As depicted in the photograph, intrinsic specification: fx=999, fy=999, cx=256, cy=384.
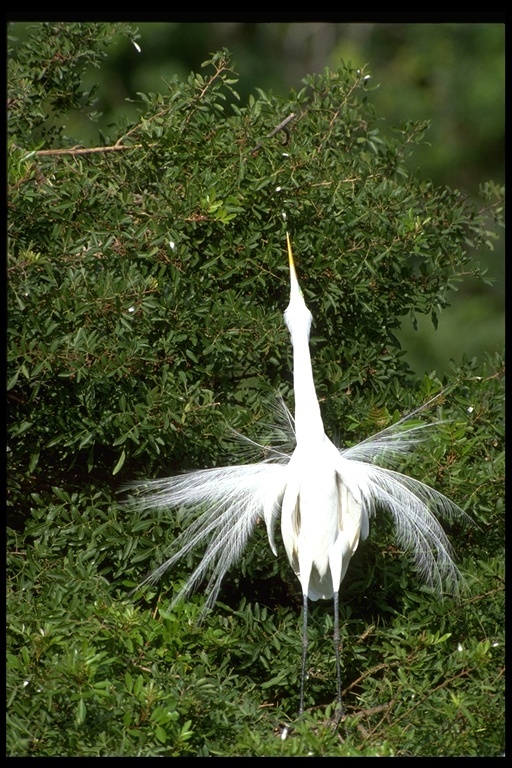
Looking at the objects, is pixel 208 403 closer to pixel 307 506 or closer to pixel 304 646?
pixel 307 506

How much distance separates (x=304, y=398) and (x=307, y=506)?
0.24m

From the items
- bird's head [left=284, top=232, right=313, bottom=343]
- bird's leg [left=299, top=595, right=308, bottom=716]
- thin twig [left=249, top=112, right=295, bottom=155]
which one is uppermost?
thin twig [left=249, top=112, right=295, bottom=155]

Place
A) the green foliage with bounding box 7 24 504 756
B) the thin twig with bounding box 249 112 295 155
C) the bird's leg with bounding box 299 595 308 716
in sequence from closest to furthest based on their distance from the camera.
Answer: the green foliage with bounding box 7 24 504 756
the bird's leg with bounding box 299 595 308 716
the thin twig with bounding box 249 112 295 155

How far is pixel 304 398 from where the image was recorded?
222 centimetres

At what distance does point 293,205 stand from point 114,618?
1056mm

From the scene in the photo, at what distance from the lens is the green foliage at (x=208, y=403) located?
75.7 inches

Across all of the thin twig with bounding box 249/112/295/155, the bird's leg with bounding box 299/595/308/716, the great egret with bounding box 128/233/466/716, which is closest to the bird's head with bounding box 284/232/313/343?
the great egret with bounding box 128/233/466/716

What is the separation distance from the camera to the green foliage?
1922mm

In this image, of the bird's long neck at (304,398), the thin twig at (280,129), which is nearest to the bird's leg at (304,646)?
the bird's long neck at (304,398)

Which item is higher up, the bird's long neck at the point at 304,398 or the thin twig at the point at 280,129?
the thin twig at the point at 280,129

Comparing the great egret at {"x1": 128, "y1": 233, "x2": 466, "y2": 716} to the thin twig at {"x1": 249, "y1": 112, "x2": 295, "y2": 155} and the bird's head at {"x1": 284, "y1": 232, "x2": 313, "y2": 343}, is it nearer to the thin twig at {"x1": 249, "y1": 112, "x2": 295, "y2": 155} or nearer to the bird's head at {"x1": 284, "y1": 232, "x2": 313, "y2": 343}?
the bird's head at {"x1": 284, "y1": 232, "x2": 313, "y2": 343}

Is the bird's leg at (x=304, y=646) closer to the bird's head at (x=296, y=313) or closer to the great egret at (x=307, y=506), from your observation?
the great egret at (x=307, y=506)

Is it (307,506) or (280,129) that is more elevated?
(280,129)

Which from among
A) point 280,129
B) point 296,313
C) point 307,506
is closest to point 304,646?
point 307,506
